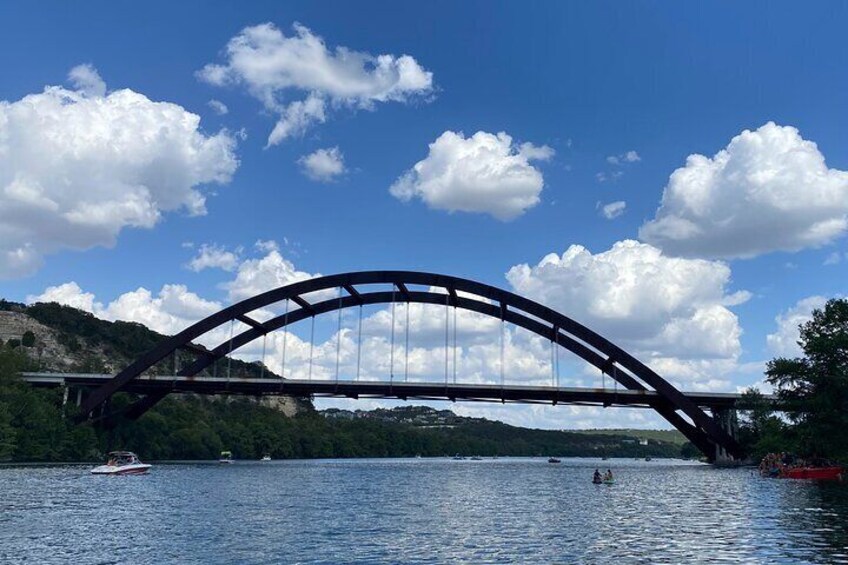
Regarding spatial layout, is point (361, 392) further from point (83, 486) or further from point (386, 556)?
point (386, 556)

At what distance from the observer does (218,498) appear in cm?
5450

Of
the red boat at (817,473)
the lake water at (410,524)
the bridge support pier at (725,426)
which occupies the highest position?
the bridge support pier at (725,426)

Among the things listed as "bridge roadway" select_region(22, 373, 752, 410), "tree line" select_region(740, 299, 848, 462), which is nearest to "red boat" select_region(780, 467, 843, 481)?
"tree line" select_region(740, 299, 848, 462)

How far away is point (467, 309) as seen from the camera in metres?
122

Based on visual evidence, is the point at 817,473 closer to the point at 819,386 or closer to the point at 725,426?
the point at 819,386

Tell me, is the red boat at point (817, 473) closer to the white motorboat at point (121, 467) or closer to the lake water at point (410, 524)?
the lake water at point (410, 524)

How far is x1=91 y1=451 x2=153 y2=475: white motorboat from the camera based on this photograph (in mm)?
81375

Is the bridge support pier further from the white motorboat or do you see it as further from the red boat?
the white motorboat

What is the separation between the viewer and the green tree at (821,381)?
70.8 meters

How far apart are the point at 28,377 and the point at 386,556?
10346 centimetres

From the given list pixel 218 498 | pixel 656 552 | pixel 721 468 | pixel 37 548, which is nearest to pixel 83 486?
pixel 218 498

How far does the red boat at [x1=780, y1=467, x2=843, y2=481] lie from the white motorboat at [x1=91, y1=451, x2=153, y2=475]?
65.5m

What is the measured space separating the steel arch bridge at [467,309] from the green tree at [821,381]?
36.1 m

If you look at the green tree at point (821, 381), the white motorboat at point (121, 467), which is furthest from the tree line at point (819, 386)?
the white motorboat at point (121, 467)
